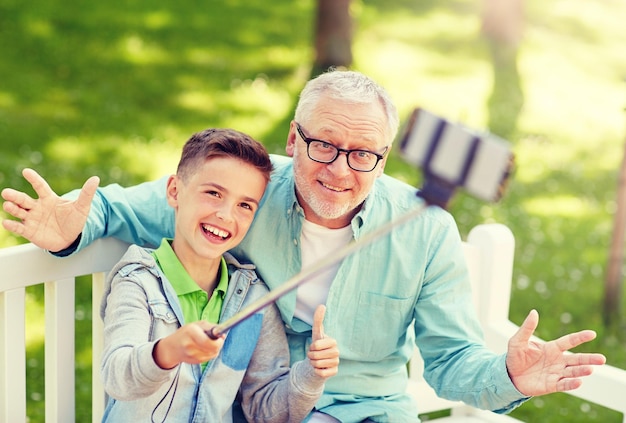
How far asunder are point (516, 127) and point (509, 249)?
4.81m

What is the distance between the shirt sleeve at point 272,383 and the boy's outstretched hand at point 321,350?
182 millimetres

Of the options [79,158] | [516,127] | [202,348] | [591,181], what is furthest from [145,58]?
[202,348]

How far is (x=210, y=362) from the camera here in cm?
255

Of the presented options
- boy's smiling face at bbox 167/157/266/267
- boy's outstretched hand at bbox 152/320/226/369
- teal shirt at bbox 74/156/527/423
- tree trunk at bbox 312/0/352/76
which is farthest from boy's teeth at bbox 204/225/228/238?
tree trunk at bbox 312/0/352/76

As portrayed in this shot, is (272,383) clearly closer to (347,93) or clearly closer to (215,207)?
(215,207)

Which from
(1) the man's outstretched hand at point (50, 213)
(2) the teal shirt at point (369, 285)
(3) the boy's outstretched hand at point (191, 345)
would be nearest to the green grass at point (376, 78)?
(2) the teal shirt at point (369, 285)

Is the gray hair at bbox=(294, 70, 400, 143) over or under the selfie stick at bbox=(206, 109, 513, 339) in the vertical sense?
under

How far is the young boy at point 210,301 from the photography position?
2.45 meters

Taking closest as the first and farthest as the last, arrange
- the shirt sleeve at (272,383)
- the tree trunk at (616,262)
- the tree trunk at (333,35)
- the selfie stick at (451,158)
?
1. the selfie stick at (451,158)
2. the shirt sleeve at (272,383)
3. the tree trunk at (616,262)
4. the tree trunk at (333,35)

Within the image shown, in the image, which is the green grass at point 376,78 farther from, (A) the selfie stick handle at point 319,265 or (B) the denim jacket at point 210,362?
(A) the selfie stick handle at point 319,265

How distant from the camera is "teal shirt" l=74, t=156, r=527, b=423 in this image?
8.96 ft

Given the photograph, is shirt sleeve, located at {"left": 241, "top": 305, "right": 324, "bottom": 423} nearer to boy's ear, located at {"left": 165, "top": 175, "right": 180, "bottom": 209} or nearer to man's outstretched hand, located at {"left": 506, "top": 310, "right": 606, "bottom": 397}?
boy's ear, located at {"left": 165, "top": 175, "right": 180, "bottom": 209}

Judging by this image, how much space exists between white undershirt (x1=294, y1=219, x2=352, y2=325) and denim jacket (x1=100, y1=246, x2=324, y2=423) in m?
0.10

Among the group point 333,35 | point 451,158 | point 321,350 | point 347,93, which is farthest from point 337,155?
point 333,35
